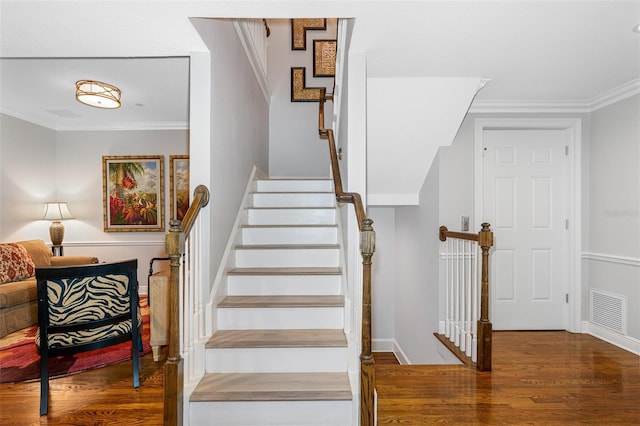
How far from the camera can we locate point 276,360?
2250 mm

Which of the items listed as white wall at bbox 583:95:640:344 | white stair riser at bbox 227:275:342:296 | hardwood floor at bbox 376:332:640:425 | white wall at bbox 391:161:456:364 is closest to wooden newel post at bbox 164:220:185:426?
white stair riser at bbox 227:275:342:296

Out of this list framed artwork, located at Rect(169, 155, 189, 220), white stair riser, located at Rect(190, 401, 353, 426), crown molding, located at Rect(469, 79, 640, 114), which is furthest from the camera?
framed artwork, located at Rect(169, 155, 189, 220)

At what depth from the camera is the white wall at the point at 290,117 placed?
536cm

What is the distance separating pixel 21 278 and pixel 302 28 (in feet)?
16.0

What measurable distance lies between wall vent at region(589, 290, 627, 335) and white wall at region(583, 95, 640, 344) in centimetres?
5

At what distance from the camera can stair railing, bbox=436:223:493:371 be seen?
106 inches

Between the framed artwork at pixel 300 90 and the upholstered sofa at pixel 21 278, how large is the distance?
353cm

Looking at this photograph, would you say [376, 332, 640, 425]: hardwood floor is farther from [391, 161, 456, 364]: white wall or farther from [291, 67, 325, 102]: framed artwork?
[291, 67, 325, 102]: framed artwork

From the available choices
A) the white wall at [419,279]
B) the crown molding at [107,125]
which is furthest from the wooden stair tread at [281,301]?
the crown molding at [107,125]

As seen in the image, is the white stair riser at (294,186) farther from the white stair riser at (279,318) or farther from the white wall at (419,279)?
the white stair riser at (279,318)

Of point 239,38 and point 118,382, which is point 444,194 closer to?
point 239,38

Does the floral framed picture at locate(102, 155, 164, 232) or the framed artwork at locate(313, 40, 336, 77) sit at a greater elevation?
the framed artwork at locate(313, 40, 336, 77)

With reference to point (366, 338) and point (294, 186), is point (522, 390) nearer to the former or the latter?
point (366, 338)

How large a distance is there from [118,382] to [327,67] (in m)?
4.79
